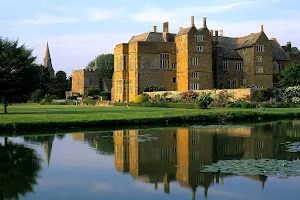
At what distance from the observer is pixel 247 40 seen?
5844 cm

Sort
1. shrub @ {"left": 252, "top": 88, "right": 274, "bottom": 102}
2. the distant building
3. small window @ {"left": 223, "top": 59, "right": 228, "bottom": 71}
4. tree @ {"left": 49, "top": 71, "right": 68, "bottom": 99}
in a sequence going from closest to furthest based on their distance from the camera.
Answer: shrub @ {"left": 252, "top": 88, "right": 274, "bottom": 102}
small window @ {"left": 223, "top": 59, "right": 228, "bottom": 71}
the distant building
tree @ {"left": 49, "top": 71, "right": 68, "bottom": 99}

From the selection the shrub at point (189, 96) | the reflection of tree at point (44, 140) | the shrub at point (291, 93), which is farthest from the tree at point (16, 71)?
the shrub at point (291, 93)

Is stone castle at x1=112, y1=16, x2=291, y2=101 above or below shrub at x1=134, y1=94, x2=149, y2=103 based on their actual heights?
above

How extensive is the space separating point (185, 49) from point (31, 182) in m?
43.4

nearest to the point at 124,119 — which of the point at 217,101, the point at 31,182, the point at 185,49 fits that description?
the point at 31,182

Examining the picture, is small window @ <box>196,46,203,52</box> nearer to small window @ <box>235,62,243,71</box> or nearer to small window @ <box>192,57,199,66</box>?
small window @ <box>192,57,199,66</box>

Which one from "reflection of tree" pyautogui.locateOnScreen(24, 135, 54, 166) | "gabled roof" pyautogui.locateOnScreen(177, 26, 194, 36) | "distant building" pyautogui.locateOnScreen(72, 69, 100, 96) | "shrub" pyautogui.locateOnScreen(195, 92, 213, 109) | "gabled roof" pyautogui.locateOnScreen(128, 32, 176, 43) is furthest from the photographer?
"distant building" pyautogui.locateOnScreen(72, 69, 100, 96)

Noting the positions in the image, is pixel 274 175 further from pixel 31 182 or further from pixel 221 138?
pixel 221 138

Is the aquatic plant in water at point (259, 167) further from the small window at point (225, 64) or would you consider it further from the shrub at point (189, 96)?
the small window at point (225, 64)

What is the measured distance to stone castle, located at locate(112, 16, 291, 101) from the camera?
53625mm

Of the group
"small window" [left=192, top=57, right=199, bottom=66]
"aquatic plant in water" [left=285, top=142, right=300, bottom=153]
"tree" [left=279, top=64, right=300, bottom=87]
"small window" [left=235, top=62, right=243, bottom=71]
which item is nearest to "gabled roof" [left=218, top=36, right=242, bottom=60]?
"small window" [left=235, top=62, right=243, bottom=71]

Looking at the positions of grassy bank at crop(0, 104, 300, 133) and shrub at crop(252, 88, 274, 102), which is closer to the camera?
grassy bank at crop(0, 104, 300, 133)

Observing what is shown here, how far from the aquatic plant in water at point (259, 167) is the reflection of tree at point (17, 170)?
494cm

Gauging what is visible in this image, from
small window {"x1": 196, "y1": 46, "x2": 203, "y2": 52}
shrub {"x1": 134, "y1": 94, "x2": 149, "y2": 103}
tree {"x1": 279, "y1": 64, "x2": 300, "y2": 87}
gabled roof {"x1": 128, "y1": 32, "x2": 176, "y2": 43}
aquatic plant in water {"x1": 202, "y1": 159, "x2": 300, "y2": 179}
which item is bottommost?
aquatic plant in water {"x1": 202, "y1": 159, "x2": 300, "y2": 179}
